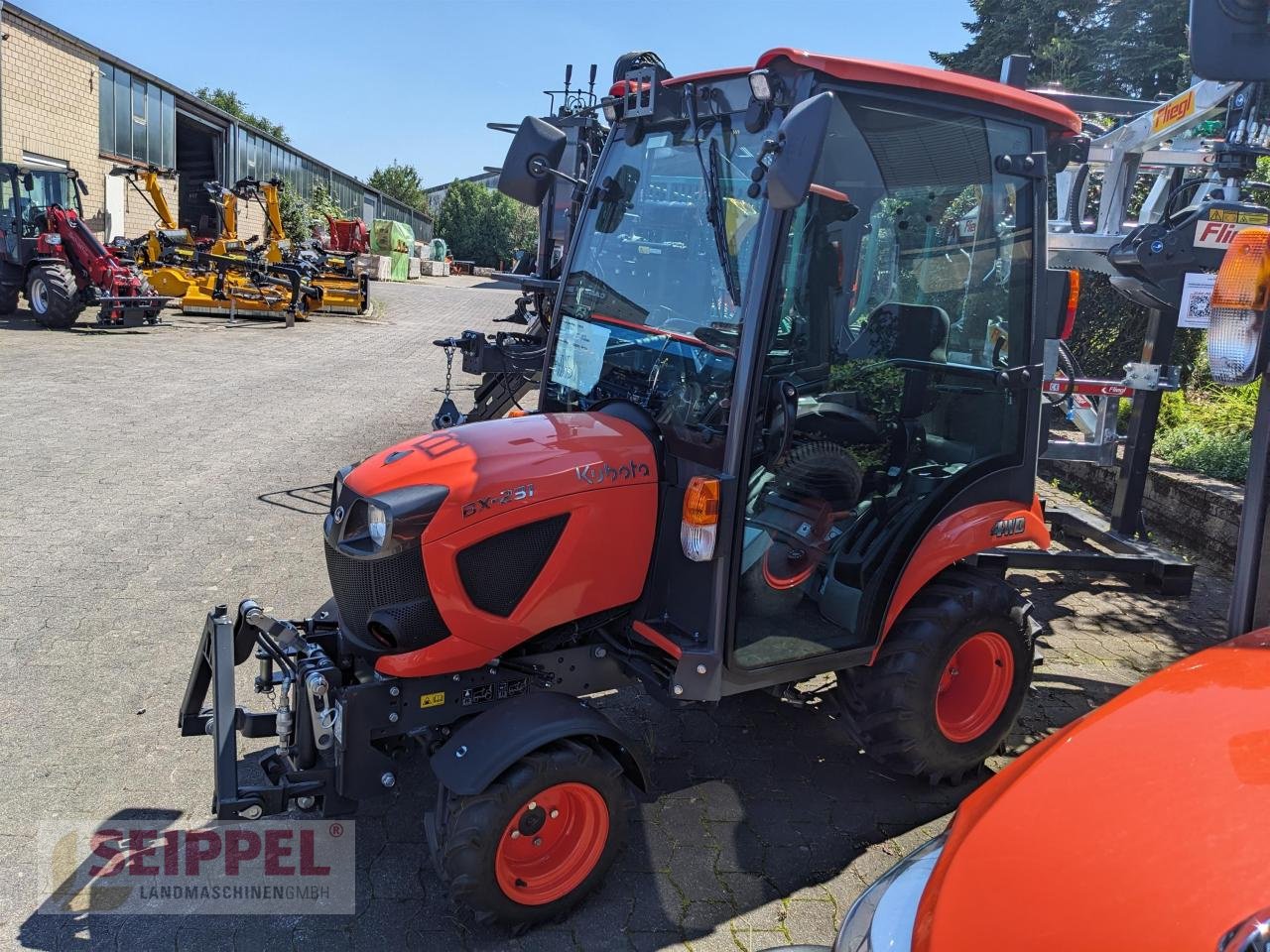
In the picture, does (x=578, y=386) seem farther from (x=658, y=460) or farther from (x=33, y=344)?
(x=33, y=344)

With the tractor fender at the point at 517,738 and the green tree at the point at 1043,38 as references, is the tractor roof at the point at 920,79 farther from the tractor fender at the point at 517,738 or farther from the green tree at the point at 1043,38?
the green tree at the point at 1043,38

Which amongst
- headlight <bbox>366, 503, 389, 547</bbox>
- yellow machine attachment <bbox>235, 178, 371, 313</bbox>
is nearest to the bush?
headlight <bbox>366, 503, 389, 547</bbox>

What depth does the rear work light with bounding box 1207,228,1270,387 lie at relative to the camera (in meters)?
2.43

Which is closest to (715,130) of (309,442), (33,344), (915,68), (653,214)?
(653,214)

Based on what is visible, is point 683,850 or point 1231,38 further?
point 683,850

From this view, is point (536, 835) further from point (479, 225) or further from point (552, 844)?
point (479, 225)

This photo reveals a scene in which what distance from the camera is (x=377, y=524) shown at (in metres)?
2.87

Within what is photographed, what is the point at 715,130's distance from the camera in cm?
318

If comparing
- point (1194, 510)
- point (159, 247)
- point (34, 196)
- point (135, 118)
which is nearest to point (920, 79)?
point (1194, 510)

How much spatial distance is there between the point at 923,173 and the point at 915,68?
0.36m

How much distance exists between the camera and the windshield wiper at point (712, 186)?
3.11 metres

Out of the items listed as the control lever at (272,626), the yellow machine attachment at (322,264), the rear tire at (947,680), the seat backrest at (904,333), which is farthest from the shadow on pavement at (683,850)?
the yellow machine attachment at (322,264)

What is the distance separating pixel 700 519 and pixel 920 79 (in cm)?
160

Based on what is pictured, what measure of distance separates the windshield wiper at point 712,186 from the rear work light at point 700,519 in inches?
26.5
